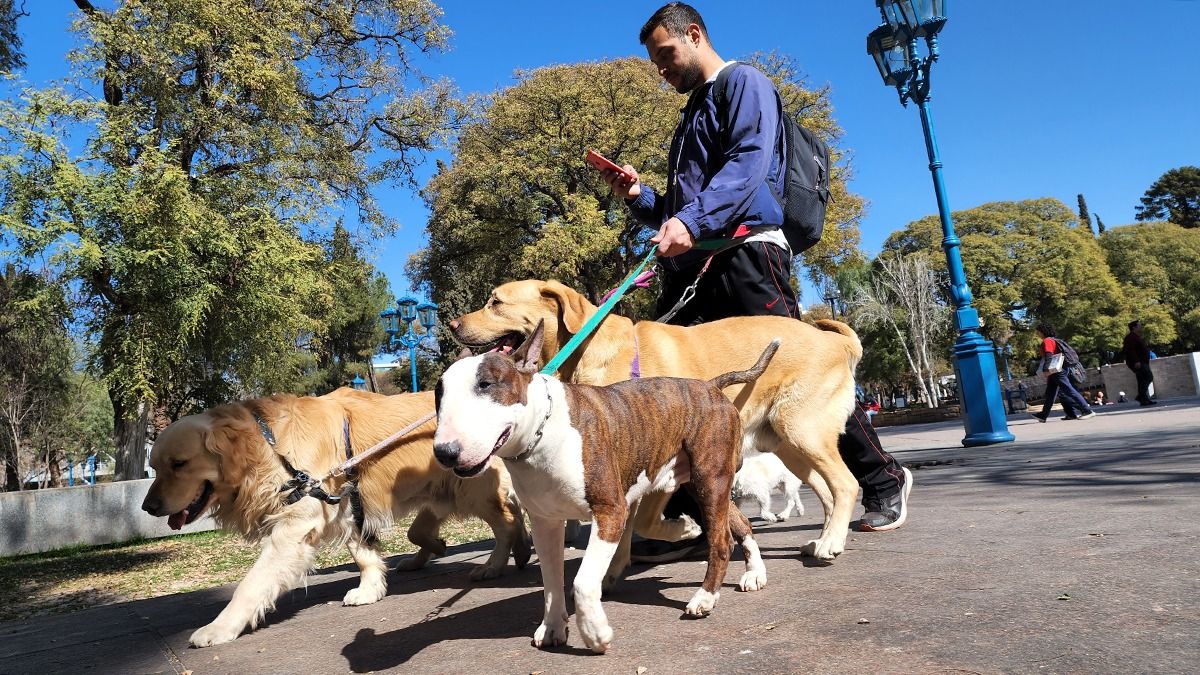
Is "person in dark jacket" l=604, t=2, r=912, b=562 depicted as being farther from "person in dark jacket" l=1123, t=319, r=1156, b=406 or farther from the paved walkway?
"person in dark jacket" l=1123, t=319, r=1156, b=406

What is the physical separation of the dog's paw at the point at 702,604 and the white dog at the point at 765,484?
317cm

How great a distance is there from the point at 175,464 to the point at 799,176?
3843 mm

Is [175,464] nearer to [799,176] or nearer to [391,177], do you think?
[799,176]

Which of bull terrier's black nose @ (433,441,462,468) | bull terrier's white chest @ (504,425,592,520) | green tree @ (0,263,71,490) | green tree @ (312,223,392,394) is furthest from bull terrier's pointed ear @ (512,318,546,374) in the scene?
green tree @ (312,223,392,394)

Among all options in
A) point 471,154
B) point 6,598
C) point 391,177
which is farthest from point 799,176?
point 471,154

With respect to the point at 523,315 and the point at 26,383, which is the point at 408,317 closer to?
the point at 26,383

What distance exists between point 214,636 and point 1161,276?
69357 mm

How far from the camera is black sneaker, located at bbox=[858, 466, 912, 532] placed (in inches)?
176

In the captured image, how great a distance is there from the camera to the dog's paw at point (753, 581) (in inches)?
126

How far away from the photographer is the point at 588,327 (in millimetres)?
3471

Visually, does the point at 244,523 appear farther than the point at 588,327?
Yes

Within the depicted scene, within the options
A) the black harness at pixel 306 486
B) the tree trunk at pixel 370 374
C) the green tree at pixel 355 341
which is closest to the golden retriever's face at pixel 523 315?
the black harness at pixel 306 486

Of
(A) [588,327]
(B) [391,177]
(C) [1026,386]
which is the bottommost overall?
(C) [1026,386]

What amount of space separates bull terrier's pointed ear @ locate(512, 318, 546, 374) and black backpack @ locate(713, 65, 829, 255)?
2.26 m
